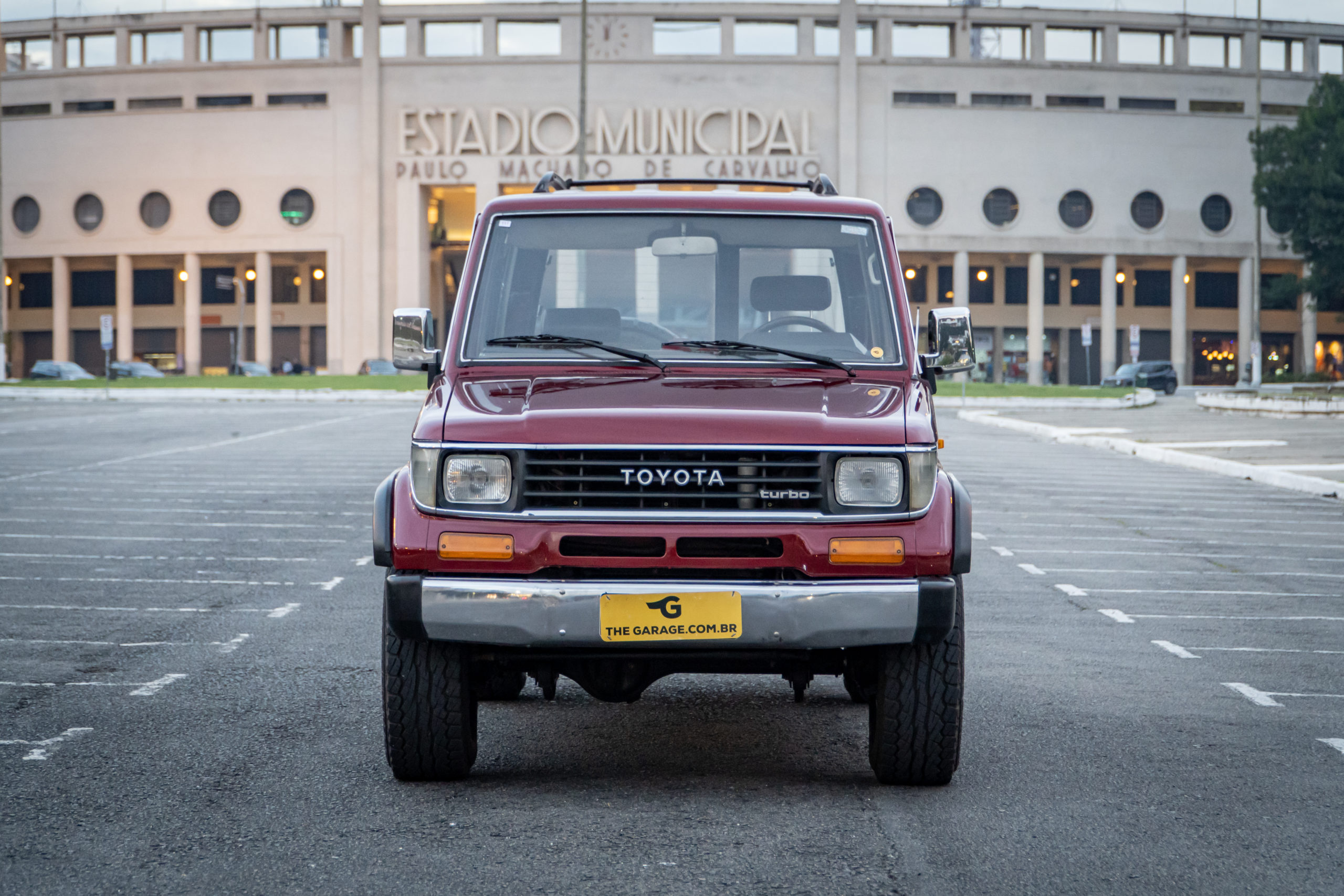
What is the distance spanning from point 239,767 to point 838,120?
6335 cm

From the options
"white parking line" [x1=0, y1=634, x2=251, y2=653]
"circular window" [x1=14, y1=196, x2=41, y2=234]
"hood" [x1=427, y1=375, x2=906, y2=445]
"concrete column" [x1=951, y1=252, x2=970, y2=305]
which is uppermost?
"circular window" [x1=14, y1=196, x2=41, y2=234]

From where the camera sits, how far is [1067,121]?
67.2 metres

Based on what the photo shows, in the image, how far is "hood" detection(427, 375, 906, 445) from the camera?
443cm

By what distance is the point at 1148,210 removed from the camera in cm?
6888

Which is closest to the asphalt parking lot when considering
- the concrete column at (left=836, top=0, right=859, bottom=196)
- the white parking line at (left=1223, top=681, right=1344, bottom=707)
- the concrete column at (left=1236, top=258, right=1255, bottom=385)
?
the white parking line at (left=1223, top=681, right=1344, bottom=707)

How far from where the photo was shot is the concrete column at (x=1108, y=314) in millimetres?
68312

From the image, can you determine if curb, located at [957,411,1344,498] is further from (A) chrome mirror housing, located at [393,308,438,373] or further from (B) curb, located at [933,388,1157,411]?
(A) chrome mirror housing, located at [393,308,438,373]

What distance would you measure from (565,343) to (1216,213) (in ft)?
231

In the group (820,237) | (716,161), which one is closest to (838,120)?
(716,161)

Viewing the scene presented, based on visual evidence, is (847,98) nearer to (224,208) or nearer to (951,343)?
(224,208)

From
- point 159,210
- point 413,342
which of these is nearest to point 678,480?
point 413,342

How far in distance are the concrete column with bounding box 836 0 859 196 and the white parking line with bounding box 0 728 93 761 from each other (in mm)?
61466

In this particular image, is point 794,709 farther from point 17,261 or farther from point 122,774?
point 17,261

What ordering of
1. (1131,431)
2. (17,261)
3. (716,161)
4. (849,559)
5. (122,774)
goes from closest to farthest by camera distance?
(849,559)
(122,774)
(1131,431)
(716,161)
(17,261)
